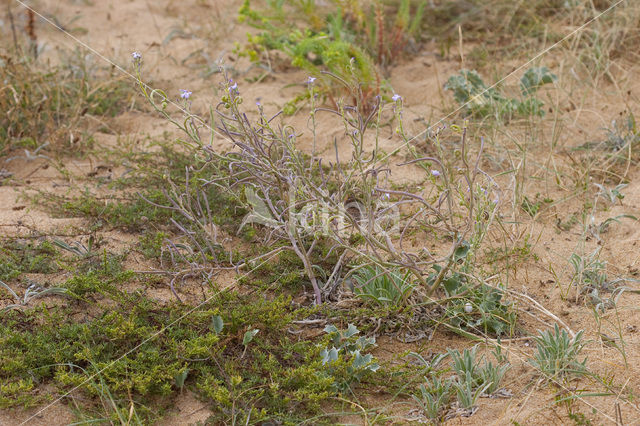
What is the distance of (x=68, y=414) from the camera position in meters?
2.00

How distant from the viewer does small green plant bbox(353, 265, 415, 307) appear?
2359 mm

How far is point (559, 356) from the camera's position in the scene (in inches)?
81.0

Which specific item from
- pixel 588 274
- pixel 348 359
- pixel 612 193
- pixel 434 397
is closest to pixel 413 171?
pixel 612 193

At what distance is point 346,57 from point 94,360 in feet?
7.73

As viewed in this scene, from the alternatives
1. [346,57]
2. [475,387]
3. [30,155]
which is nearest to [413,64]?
[346,57]

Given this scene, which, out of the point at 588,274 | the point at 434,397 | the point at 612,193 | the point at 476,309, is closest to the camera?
the point at 434,397

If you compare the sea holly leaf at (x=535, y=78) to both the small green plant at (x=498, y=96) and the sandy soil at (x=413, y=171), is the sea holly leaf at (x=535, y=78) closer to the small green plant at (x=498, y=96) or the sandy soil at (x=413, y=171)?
the small green plant at (x=498, y=96)

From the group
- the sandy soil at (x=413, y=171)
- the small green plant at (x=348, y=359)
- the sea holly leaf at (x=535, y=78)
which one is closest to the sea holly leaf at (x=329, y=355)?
the small green plant at (x=348, y=359)

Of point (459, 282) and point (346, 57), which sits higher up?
point (346, 57)

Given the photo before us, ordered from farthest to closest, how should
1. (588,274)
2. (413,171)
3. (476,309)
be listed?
(413,171), (588,274), (476,309)

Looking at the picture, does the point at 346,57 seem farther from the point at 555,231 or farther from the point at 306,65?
the point at 555,231

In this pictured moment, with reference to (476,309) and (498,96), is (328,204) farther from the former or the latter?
(498,96)

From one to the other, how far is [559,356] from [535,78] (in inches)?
88.2

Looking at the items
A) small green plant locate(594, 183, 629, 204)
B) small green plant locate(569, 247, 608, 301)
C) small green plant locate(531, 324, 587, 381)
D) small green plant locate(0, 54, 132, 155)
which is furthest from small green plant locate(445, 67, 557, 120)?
small green plant locate(0, 54, 132, 155)
